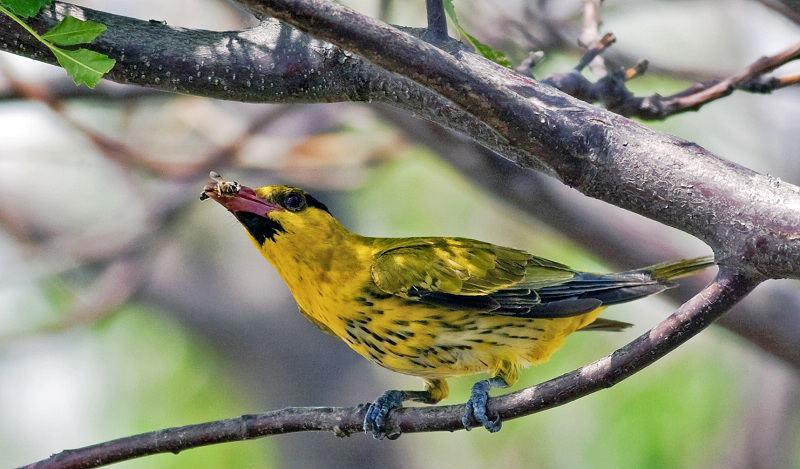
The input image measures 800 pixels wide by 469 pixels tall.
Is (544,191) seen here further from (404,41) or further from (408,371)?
(404,41)

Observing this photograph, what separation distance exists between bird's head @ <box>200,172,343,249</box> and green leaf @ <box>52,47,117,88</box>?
3.90ft

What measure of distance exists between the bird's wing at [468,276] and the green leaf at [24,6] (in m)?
1.69

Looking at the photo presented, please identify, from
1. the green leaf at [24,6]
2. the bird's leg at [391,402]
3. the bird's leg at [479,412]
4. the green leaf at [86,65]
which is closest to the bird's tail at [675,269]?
the bird's leg at [479,412]

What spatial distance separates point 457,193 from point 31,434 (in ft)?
15.7

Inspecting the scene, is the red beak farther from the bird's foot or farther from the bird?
the bird's foot

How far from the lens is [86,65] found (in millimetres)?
1839

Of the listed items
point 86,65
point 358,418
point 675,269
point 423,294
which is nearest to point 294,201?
point 423,294

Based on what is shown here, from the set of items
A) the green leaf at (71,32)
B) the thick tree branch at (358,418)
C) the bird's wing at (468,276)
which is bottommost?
the thick tree branch at (358,418)

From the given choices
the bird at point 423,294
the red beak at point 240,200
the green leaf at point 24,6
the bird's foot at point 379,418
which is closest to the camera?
the green leaf at point 24,6

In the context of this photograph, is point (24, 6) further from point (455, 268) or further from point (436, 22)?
point (455, 268)

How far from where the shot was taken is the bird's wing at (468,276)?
10.3 feet

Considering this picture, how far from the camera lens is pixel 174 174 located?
5336 millimetres

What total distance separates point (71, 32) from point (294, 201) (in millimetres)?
1506

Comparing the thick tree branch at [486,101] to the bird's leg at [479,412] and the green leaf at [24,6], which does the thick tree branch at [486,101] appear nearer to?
the green leaf at [24,6]
